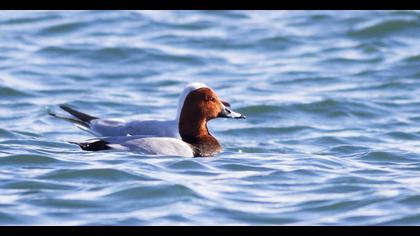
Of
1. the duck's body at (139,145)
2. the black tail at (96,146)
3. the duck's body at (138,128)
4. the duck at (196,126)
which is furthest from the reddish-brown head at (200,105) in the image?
the black tail at (96,146)

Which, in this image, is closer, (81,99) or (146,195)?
(146,195)

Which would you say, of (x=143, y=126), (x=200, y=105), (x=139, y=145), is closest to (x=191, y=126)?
(x=200, y=105)

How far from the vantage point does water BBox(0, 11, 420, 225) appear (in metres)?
9.02

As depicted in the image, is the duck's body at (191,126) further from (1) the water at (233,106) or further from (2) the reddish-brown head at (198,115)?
(1) the water at (233,106)

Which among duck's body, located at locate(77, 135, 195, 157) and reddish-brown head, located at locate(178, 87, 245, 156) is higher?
reddish-brown head, located at locate(178, 87, 245, 156)

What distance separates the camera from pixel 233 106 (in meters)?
15.0

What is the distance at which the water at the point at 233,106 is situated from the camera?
9.02 meters

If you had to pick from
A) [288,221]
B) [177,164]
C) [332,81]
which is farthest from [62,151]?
[332,81]

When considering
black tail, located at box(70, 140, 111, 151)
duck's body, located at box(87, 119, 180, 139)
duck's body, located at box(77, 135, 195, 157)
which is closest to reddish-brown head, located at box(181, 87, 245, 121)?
duck's body, located at box(87, 119, 180, 139)

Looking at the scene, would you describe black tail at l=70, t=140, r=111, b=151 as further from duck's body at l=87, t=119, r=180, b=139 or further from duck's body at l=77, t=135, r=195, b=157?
duck's body at l=87, t=119, r=180, b=139

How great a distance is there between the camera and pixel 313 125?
559 inches
